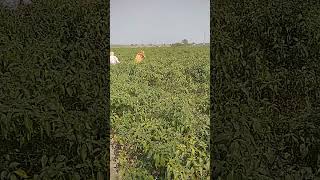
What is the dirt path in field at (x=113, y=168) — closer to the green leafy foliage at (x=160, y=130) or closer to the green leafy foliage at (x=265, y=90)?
the green leafy foliage at (x=160, y=130)

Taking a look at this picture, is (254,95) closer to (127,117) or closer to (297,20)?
(127,117)

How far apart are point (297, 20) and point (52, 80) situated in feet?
10.2

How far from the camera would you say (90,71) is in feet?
15.4

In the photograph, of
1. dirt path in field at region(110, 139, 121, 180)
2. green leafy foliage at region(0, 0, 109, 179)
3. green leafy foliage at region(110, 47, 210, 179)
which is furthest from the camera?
dirt path in field at region(110, 139, 121, 180)

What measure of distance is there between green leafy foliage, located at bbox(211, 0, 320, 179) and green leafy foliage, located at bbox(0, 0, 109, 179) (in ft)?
3.17

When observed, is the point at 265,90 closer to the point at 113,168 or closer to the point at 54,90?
the point at 113,168

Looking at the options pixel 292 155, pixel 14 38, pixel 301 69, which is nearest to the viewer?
pixel 292 155

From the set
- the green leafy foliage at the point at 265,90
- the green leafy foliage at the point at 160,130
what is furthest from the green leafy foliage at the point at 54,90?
the green leafy foliage at the point at 265,90

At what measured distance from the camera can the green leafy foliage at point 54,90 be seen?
2980 mm

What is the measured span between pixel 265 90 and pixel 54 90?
202cm

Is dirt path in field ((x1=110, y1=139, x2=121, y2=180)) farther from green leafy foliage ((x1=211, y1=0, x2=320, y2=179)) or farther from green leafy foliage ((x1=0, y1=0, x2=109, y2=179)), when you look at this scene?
green leafy foliage ((x1=211, y1=0, x2=320, y2=179))

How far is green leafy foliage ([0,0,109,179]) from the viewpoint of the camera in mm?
2980

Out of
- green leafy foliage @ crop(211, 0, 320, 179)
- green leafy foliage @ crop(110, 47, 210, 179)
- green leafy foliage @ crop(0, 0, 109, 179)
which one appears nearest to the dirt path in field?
green leafy foliage @ crop(110, 47, 210, 179)

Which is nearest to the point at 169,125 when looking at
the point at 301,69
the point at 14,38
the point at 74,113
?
the point at 74,113
